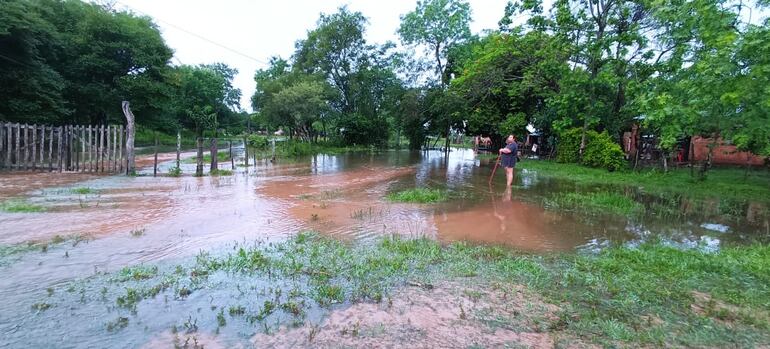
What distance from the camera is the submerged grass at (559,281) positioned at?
374 centimetres

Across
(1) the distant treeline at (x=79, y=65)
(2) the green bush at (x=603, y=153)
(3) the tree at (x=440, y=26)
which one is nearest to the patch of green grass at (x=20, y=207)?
(1) the distant treeline at (x=79, y=65)

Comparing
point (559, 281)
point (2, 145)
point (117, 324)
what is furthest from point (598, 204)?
point (2, 145)

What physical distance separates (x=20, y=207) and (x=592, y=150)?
2105cm

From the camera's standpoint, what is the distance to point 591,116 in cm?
1930

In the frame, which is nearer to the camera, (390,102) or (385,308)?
(385,308)

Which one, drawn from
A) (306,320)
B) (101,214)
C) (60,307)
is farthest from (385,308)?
(101,214)

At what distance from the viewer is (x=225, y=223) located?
7871mm

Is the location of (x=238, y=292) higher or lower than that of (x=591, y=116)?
lower

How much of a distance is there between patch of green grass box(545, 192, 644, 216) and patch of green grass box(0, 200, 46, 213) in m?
11.3

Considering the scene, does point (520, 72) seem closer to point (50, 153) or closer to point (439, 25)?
point (439, 25)

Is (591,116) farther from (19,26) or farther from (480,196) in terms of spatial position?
(19,26)

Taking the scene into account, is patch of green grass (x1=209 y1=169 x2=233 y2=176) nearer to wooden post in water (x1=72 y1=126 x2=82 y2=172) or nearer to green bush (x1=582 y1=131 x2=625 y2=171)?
wooden post in water (x1=72 y1=126 x2=82 y2=172)

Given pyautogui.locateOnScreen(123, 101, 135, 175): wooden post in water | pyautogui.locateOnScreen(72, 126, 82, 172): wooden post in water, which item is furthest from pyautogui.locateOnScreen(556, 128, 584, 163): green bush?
pyautogui.locateOnScreen(72, 126, 82, 172): wooden post in water

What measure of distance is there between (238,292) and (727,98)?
961 centimetres
